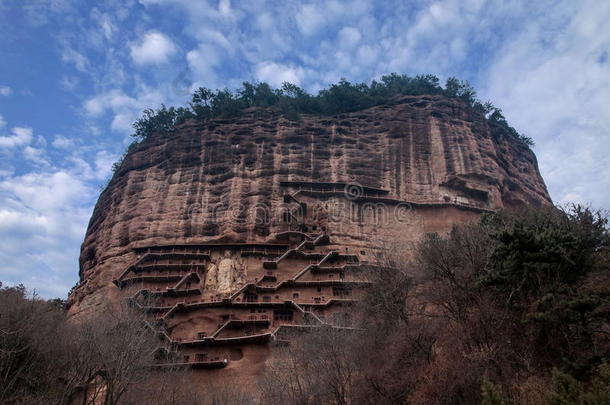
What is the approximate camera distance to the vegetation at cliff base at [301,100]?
164 feet

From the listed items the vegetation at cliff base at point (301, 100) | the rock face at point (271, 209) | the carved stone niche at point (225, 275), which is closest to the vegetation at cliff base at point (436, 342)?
the rock face at point (271, 209)

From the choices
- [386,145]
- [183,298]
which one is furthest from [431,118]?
[183,298]

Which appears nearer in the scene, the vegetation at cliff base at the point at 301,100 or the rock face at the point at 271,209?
the rock face at the point at 271,209

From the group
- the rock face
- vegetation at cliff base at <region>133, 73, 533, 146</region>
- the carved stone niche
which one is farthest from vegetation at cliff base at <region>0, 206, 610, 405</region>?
vegetation at cliff base at <region>133, 73, 533, 146</region>

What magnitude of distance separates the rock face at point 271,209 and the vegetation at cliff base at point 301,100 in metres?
1.94

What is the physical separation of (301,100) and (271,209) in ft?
52.4

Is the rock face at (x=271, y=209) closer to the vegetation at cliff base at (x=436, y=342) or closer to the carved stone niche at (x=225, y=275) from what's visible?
the carved stone niche at (x=225, y=275)

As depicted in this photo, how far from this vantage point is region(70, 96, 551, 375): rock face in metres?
32.7

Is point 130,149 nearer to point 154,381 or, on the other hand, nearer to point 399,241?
point 399,241

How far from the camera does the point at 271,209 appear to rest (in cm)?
4031

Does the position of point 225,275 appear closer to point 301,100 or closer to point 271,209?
point 271,209

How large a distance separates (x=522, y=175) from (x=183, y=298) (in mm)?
35868

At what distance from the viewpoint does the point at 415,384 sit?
1619 cm

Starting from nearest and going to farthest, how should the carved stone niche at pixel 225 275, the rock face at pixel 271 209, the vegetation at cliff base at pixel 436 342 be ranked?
the vegetation at cliff base at pixel 436 342 < the rock face at pixel 271 209 < the carved stone niche at pixel 225 275
